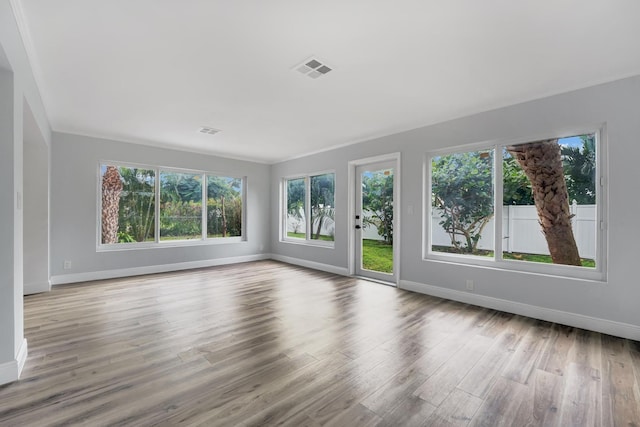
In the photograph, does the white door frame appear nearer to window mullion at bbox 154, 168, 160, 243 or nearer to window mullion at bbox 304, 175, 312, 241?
window mullion at bbox 304, 175, 312, 241

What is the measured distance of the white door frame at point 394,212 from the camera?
4594 mm

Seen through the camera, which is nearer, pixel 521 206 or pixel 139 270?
pixel 521 206

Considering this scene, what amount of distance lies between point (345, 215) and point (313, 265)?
1.39m

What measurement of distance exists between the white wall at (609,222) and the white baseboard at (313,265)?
1366 millimetres

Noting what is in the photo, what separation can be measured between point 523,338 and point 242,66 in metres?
3.68

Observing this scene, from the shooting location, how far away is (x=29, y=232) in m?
4.12

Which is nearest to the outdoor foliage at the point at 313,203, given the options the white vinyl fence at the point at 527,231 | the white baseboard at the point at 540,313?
the white vinyl fence at the point at 527,231

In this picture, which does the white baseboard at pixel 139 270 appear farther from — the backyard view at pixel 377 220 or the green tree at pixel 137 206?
the backyard view at pixel 377 220

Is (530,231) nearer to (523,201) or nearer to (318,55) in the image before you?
(523,201)

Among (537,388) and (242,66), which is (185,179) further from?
(537,388)

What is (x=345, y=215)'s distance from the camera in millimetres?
5539

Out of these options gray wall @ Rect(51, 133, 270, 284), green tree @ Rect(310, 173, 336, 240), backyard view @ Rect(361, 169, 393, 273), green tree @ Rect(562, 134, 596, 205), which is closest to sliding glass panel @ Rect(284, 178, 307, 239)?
green tree @ Rect(310, 173, 336, 240)

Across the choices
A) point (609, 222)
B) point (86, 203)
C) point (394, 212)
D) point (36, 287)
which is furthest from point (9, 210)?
point (609, 222)

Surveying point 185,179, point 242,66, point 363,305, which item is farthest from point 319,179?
point 242,66
